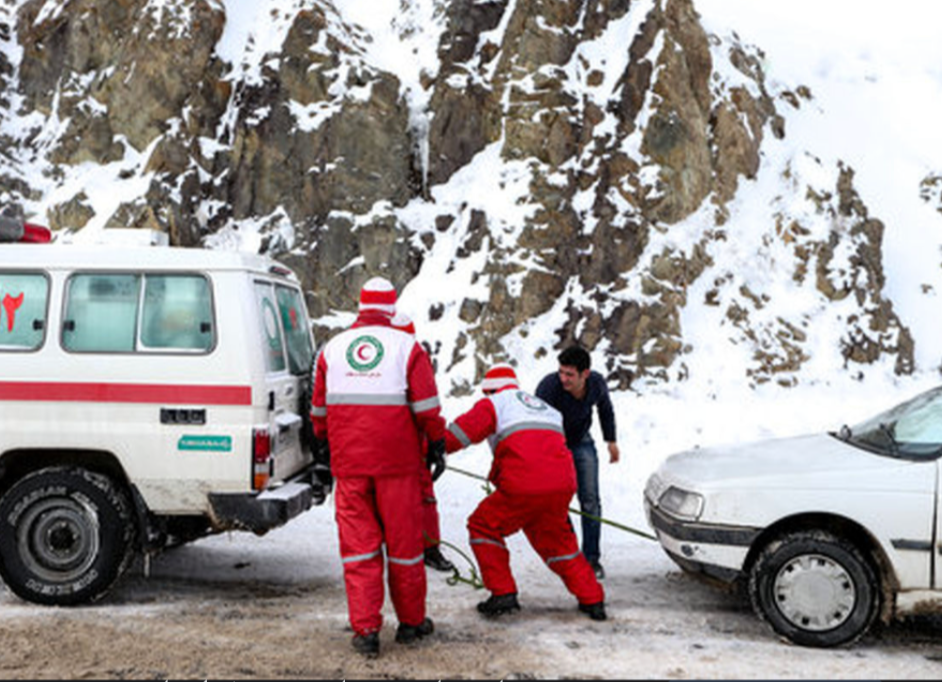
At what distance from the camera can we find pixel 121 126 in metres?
17.6

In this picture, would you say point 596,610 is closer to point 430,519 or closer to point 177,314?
point 430,519

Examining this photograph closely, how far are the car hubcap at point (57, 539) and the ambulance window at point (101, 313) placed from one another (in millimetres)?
1028

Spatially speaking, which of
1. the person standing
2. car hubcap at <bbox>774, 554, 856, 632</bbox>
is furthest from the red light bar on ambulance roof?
car hubcap at <bbox>774, 554, 856, 632</bbox>

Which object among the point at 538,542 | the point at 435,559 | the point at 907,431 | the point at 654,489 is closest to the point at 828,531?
the point at 907,431

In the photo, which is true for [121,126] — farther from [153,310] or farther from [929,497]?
[929,497]

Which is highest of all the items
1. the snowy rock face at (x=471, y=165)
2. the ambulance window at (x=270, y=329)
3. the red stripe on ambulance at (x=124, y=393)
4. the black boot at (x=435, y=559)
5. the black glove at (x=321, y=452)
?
the snowy rock face at (x=471, y=165)

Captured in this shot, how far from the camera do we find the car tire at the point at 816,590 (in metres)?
4.75

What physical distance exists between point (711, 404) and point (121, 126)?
13181 mm

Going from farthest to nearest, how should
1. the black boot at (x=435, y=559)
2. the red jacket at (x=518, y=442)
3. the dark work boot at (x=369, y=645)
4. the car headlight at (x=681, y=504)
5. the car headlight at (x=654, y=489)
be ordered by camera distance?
the black boot at (x=435, y=559) < the car headlight at (x=654, y=489) < the red jacket at (x=518, y=442) < the car headlight at (x=681, y=504) < the dark work boot at (x=369, y=645)

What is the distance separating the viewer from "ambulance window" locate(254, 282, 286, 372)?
18.6 ft

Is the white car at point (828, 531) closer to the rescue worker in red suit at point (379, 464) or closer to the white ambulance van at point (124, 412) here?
the rescue worker in red suit at point (379, 464)

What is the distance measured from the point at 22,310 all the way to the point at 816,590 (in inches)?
208

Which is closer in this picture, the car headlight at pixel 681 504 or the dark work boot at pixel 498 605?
the car headlight at pixel 681 504

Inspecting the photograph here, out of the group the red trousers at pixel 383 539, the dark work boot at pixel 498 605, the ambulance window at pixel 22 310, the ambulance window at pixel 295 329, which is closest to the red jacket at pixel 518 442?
the red trousers at pixel 383 539
